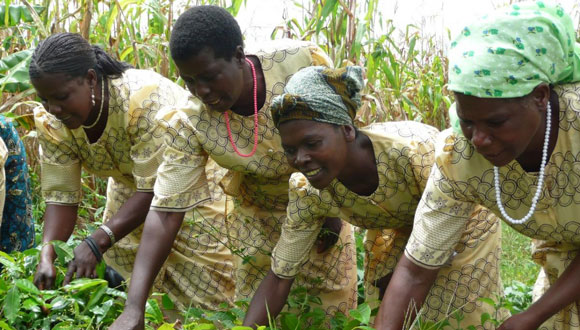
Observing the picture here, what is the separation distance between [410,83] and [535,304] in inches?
139

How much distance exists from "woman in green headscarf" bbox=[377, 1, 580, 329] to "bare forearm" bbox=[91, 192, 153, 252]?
1.20 metres

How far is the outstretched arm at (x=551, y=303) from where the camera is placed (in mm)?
2252

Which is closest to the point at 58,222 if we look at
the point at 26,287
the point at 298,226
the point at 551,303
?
the point at 26,287

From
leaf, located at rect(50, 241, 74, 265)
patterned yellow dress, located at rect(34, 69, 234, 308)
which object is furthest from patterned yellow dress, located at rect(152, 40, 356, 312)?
leaf, located at rect(50, 241, 74, 265)

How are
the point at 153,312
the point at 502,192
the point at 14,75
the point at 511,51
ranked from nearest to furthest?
the point at 511,51 → the point at 502,192 → the point at 153,312 → the point at 14,75

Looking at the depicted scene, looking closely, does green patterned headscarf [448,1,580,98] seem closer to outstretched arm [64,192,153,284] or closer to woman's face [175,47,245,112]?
woman's face [175,47,245,112]

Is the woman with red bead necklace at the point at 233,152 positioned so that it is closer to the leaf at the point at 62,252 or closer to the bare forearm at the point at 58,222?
the leaf at the point at 62,252

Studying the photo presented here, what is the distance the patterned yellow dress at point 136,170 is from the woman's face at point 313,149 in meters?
0.57

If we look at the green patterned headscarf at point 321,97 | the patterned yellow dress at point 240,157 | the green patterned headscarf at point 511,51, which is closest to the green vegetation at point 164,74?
the patterned yellow dress at point 240,157

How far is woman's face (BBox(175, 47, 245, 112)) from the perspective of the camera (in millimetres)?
2625

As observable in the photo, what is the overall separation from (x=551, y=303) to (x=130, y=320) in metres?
1.19

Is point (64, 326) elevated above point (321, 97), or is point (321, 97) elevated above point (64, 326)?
point (321, 97)

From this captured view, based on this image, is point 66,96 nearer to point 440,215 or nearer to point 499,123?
point 440,215

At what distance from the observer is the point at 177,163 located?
2861mm
